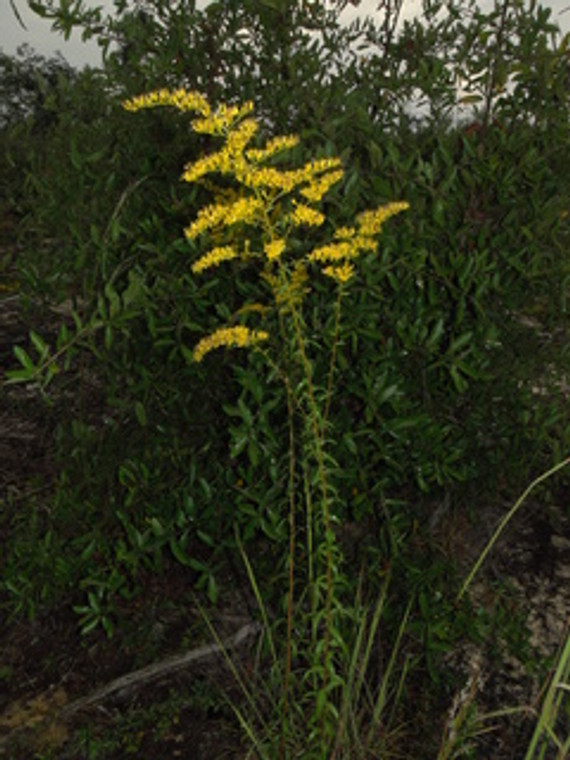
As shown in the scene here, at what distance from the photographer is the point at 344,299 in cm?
242

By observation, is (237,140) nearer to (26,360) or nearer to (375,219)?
(375,219)

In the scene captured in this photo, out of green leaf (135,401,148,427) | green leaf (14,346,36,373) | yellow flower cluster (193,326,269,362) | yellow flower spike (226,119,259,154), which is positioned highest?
yellow flower spike (226,119,259,154)

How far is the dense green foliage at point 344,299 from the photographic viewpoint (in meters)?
2.50

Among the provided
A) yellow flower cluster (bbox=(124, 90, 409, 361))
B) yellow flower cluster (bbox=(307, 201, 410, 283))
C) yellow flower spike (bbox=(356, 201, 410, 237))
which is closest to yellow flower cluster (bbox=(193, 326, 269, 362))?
yellow flower cluster (bbox=(124, 90, 409, 361))

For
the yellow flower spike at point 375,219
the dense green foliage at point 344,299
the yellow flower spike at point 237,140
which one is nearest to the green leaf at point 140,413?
the dense green foliage at point 344,299

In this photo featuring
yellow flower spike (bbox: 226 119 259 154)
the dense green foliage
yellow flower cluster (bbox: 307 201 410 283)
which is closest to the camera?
yellow flower spike (bbox: 226 119 259 154)

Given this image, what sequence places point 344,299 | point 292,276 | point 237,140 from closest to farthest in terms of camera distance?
point 237,140 → point 292,276 → point 344,299

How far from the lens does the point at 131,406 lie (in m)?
2.80

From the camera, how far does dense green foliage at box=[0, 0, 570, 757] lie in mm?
2498

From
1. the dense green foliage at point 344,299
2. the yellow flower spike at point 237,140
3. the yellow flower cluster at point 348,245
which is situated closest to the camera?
the yellow flower spike at point 237,140

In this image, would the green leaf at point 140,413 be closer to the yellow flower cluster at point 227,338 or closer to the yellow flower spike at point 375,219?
the yellow flower cluster at point 227,338

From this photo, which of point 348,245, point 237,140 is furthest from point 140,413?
point 237,140

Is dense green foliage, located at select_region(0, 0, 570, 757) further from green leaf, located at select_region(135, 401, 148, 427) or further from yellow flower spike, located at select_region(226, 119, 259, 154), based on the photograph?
yellow flower spike, located at select_region(226, 119, 259, 154)

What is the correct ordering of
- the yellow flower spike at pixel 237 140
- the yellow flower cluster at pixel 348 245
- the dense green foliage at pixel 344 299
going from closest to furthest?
the yellow flower spike at pixel 237 140 < the yellow flower cluster at pixel 348 245 < the dense green foliage at pixel 344 299
